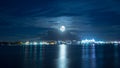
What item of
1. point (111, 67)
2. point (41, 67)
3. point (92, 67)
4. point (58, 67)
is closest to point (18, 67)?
point (41, 67)

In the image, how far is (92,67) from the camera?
4141 cm

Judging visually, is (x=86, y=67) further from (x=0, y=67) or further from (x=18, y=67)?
(x=0, y=67)

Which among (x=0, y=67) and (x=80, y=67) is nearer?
(x=0, y=67)

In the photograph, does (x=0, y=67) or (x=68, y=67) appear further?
(x=68, y=67)

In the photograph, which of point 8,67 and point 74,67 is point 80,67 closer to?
point 74,67

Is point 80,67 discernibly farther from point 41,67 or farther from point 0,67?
point 0,67

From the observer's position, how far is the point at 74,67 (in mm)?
41062

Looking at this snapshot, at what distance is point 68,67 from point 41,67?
5.27 metres

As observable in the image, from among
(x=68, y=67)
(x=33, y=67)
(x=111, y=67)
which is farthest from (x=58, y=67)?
(x=111, y=67)

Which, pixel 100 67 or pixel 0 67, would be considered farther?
pixel 100 67

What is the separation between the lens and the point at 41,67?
133 ft

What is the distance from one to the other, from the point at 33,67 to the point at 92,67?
1155 centimetres

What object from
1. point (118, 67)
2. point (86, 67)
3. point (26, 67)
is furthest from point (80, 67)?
point (26, 67)

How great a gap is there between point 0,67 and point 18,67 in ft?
11.2
